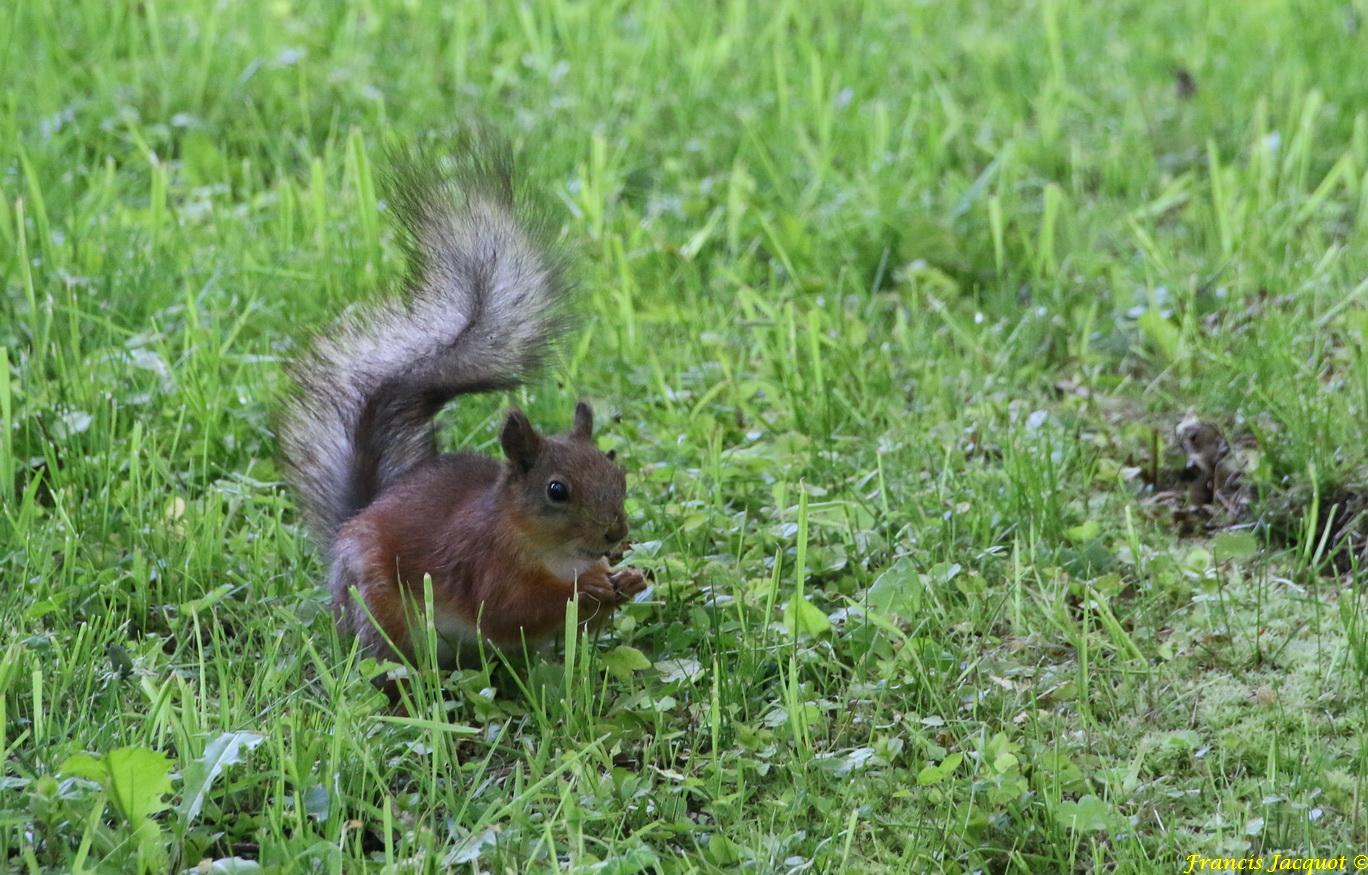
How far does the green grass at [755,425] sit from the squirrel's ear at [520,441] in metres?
0.29

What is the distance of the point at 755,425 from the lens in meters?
3.01

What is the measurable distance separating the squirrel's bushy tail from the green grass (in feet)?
0.52

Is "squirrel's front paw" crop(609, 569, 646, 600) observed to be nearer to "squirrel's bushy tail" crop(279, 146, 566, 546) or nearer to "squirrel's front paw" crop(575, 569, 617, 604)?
"squirrel's front paw" crop(575, 569, 617, 604)

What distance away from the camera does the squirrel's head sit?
2264 mm

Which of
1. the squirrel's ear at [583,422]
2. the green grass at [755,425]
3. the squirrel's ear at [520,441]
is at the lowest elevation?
the green grass at [755,425]

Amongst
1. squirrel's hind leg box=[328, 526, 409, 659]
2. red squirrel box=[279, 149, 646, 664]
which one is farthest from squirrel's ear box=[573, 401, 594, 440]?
squirrel's hind leg box=[328, 526, 409, 659]

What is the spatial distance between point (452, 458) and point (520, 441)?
235 millimetres

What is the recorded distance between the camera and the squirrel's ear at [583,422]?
2396 mm

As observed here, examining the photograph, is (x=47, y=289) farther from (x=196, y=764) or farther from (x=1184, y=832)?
(x=1184, y=832)

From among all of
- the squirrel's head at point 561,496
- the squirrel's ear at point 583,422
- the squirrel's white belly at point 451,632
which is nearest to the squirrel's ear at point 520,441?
the squirrel's head at point 561,496

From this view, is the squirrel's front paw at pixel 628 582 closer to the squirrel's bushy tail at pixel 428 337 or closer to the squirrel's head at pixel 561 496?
the squirrel's head at pixel 561 496

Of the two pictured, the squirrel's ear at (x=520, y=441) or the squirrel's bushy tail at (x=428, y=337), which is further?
the squirrel's bushy tail at (x=428, y=337)

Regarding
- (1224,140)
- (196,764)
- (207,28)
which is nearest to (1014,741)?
(196,764)

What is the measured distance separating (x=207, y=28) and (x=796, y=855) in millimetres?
3027
